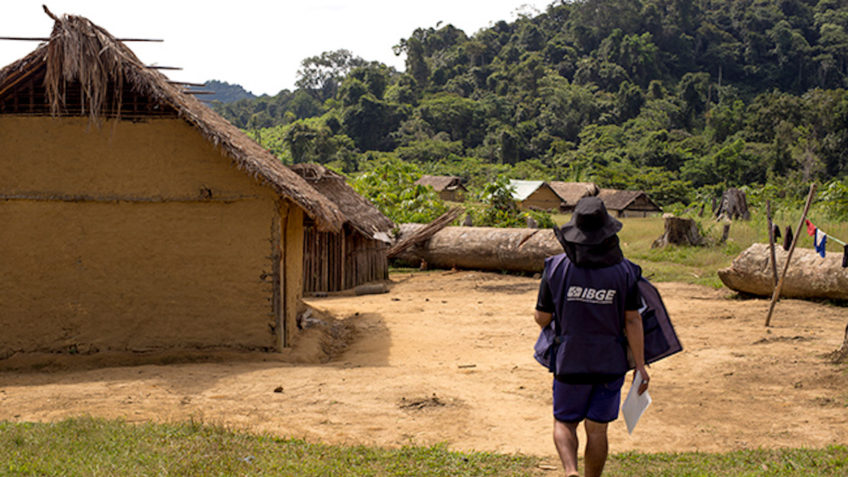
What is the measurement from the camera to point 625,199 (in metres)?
40.8

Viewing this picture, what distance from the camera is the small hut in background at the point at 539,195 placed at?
1626 inches

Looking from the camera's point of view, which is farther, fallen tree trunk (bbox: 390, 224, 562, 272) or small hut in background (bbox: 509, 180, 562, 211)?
small hut in background (bbox: 509, 180, 562, 211)

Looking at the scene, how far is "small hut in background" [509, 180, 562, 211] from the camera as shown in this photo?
41.3 metres

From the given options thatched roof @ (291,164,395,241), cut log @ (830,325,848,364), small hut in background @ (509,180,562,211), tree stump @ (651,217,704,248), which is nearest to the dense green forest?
tree stump @ (651,217,704,248)

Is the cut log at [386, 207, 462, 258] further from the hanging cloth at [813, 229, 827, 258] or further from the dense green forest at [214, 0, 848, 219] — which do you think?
the dense green forest at [214, 0, 848, 219]

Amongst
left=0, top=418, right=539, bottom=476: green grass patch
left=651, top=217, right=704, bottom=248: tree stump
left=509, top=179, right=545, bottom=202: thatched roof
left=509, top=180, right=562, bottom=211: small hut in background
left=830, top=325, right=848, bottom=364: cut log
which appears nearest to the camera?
left=0, top=418, right=539, bottom=476: green grass patch

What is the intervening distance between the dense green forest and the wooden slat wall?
1297 centimetres

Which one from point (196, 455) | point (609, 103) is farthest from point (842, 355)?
point (609, 103)

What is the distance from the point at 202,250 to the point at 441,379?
332cm

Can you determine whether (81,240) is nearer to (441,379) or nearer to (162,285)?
(162,285)

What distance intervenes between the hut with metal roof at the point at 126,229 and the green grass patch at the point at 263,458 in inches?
134

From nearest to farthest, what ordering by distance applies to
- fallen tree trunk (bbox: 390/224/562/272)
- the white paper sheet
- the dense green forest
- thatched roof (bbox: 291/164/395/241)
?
1. the white paper sheet
2. thatched roof (bbox: 291/164/395/241)
3. fallen tree trunk (bbox: 390/224/562/272)
4. the dense green forest

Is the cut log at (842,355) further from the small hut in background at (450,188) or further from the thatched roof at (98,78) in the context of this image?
the small hut in background at (450,188)

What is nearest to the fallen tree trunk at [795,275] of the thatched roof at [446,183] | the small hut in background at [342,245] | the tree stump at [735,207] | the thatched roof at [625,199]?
the small hut in background at [342,245]
